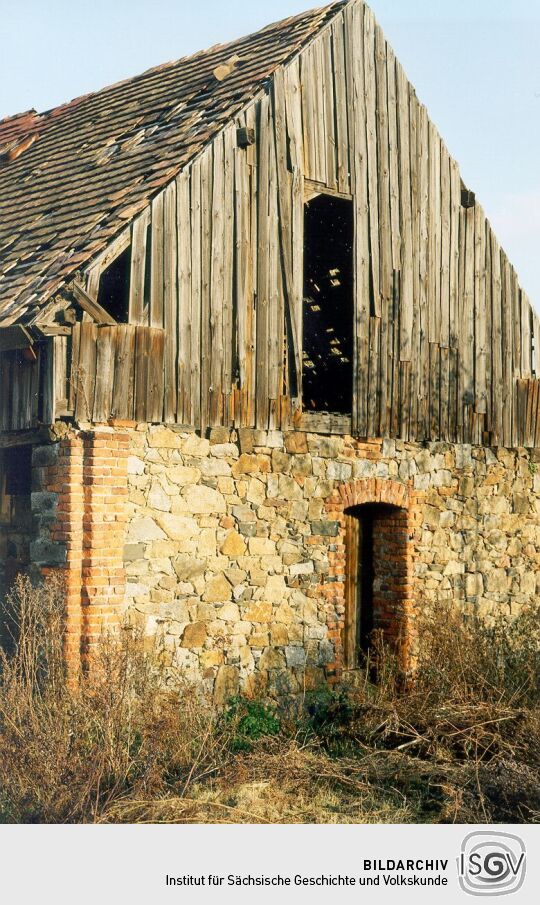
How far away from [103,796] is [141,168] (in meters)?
5.58

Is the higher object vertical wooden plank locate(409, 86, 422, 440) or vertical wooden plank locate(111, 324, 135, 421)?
vertical wooden plank locate(409, 86, 422, 440)

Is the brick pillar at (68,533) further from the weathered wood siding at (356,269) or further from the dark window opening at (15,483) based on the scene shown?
the dark window opening at (15,483)

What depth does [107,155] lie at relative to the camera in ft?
35.3

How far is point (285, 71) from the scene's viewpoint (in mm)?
10102

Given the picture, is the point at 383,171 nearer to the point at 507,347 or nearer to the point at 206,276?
the point at 507,347

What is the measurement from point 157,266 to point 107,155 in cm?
234

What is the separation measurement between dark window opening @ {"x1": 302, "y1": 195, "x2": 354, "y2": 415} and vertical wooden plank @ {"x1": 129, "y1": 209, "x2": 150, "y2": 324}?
269 centimetres

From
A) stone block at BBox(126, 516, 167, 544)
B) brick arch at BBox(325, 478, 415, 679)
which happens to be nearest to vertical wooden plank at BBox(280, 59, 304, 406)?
brick arch at BBox(325, 478, 415, 679)

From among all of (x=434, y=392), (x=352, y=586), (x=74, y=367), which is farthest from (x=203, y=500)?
(x=434, y=392)

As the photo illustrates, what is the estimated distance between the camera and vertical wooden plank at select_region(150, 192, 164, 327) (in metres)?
8.98
